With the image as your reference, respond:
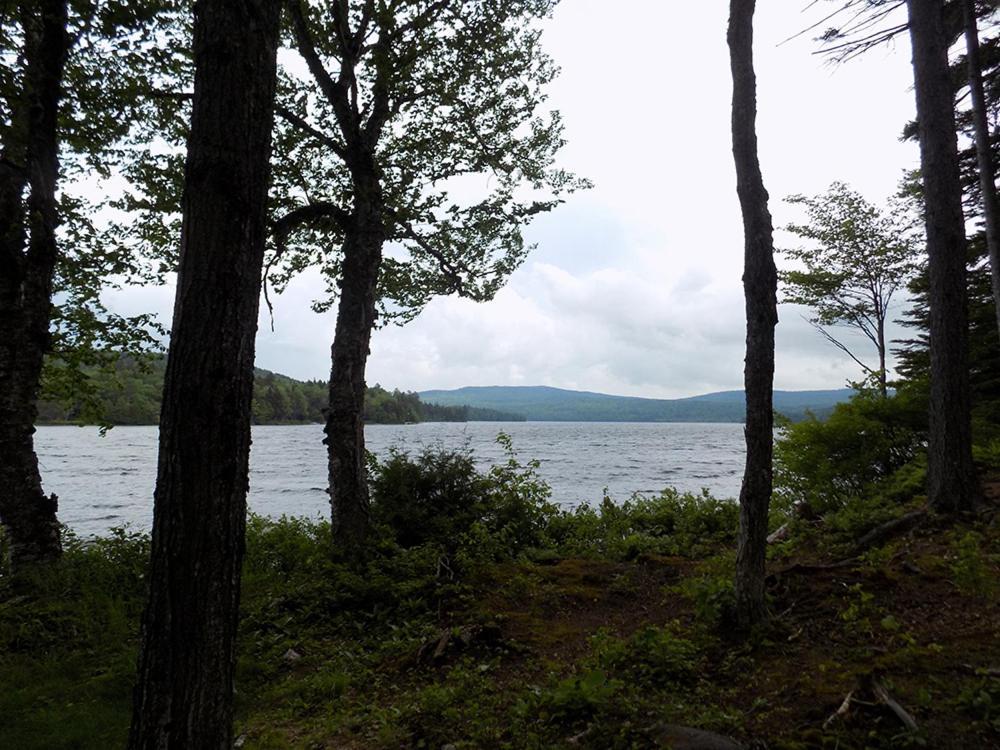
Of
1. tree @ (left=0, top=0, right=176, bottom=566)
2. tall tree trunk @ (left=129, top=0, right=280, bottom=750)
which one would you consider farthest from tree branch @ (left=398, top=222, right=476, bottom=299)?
tall tree trunk @ (left=129, top=0, right=280, bottom=750)

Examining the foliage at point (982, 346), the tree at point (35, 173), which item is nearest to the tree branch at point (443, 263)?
the tree at point (35, 173)

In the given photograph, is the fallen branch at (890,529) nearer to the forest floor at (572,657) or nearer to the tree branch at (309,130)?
the forest floor at (572,657)

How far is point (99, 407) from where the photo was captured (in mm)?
9547

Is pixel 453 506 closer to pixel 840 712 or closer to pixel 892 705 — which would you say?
pixel 840 712

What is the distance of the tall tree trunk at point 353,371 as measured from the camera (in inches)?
362

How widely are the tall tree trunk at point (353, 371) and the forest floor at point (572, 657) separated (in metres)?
1.15

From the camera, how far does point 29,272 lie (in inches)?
329

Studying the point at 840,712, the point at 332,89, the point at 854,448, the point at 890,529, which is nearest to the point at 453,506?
the point at 890,529

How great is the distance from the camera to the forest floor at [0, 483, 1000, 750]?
12.7 feet

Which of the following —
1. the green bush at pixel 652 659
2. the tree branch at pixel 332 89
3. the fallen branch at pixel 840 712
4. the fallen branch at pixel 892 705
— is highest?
the tree branch at pixel 332 89

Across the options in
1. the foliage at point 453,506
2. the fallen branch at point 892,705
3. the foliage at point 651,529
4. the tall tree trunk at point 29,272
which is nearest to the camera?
the fallen branch at point 892,705

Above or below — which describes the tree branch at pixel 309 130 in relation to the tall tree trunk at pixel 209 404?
above

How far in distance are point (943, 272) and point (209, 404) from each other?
31.2 ft

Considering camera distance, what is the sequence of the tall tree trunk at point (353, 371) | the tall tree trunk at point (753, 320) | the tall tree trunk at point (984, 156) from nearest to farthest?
1. the tall tree trunk at point (753, 320)
2. the tall tree trunk at point (353, 371)
3. the tall tree trunk at point (984, 156)
